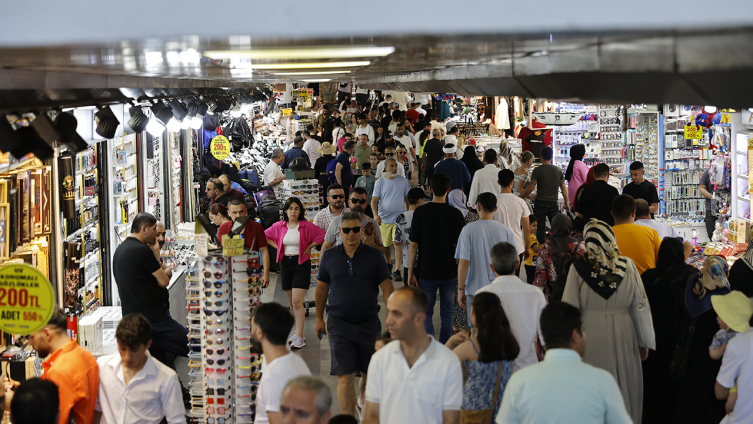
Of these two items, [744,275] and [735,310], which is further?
[744,275]

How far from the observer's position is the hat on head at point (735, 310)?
4031 millimetres

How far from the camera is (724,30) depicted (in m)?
1.34

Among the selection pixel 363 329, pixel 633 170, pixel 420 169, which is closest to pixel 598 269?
pixel 363 329

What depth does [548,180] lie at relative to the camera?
1045cm

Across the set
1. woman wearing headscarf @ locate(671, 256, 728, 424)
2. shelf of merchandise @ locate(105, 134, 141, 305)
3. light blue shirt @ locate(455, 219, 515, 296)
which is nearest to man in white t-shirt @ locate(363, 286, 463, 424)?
woman wearing headscarf @ locate(671, 256, 728, 424)

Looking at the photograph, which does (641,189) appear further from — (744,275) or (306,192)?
(306,192)

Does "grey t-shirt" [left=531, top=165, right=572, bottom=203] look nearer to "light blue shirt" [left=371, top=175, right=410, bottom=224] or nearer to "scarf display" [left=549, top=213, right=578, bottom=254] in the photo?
"light blue shirt" [left=371, top=175, right=410, bottom=224]

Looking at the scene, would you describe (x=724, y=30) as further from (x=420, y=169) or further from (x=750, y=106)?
(x=420, y=169)

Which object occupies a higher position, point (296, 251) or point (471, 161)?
point (471, 161)

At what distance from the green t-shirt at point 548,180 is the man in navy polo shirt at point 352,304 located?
5447mm

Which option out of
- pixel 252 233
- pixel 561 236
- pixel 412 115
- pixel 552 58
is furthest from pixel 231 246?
pixel 412 115

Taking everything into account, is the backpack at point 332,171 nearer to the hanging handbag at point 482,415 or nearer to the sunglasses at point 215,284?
the sunglasses at point 215,284

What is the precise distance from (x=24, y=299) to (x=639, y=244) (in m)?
4.59

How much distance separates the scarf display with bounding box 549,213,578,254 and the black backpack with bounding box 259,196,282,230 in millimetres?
5034
